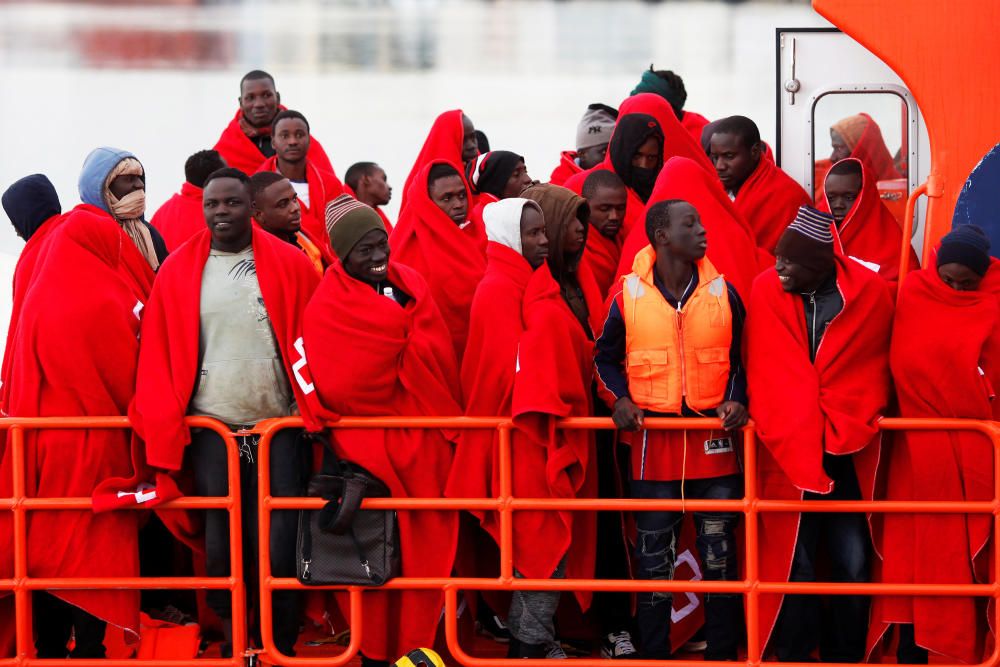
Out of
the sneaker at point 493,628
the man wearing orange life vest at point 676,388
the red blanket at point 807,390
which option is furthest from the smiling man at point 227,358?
the red blanket at point 807,390

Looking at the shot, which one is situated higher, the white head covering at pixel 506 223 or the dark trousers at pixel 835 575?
the white head covering at pixel 506 223

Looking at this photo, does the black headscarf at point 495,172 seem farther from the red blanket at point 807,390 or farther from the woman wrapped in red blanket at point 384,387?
the red blanket at point 807,390

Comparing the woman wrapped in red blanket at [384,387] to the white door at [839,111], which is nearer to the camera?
the woman wrapped in red blanket at [384,387]

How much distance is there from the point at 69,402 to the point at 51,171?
86.8 ft

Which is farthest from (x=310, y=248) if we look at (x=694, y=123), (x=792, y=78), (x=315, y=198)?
(x=694, y=123)

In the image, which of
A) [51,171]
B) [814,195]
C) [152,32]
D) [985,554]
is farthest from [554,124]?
Answer: [985,554]

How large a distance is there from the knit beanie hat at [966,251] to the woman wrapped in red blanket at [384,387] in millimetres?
1748

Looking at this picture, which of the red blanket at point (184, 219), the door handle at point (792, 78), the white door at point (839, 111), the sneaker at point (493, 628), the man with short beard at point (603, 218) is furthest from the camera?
the red blanket at point (184, 219)

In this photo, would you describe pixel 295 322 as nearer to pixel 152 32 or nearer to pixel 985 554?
pixel 985 554

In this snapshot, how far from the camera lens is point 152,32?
126 ft

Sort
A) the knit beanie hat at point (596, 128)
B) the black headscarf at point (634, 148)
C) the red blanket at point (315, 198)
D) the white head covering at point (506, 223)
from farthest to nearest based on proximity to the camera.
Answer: the knit beanie hat at point (596, 128) → the red blanket at point (315, 198) → the black headscarf at point (634, 148) → the white head covering at point (506, 223)

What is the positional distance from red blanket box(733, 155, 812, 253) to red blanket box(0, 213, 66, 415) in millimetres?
2750

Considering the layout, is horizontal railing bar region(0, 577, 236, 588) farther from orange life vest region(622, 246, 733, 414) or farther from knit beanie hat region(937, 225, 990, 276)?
knit beanie hat region(937, 225, 990, 276)

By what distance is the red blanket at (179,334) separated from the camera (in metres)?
4.60
